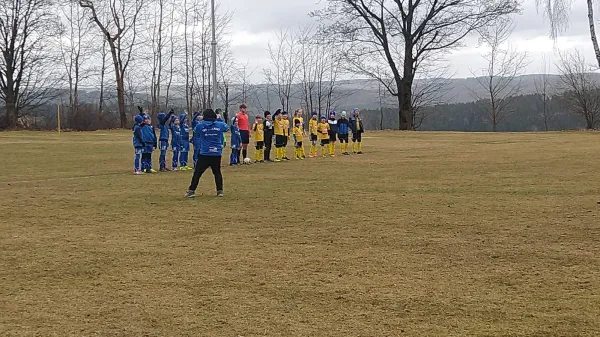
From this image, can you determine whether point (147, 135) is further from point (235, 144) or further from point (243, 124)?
point (243, 124)

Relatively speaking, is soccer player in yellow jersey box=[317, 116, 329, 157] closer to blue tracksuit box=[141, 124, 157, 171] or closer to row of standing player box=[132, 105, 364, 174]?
row of standing player box=[132, 105, 364, 174]

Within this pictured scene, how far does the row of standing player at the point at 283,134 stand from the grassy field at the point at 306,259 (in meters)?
7.26

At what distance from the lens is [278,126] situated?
26516 mm

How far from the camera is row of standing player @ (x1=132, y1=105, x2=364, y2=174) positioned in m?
21.5

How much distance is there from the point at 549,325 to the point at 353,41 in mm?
50491

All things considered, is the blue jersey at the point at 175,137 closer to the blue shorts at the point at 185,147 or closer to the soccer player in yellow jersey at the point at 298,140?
the blue shorts at the point at 185,147

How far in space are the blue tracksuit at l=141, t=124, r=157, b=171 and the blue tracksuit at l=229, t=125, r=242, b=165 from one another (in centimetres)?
328

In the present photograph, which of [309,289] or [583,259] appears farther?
[583,259]

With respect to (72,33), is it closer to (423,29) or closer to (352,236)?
(423,29)

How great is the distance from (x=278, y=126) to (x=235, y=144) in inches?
105

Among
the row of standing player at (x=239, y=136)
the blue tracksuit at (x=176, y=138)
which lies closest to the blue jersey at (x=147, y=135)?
the row of standing player at (x=239, y=136)

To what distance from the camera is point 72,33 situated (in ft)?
231

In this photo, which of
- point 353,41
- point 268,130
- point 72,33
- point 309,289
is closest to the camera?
point 309,289

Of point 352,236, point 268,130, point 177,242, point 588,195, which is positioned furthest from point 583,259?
point 268,130
